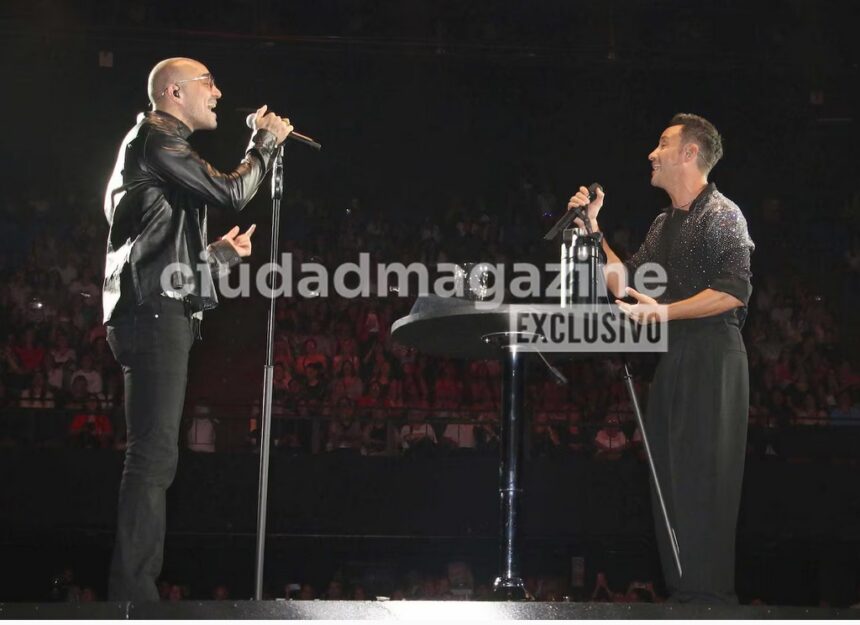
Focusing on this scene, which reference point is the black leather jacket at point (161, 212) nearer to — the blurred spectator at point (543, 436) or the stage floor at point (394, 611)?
the stage floor at point (394, 611)

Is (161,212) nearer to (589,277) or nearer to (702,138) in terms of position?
(589,277)

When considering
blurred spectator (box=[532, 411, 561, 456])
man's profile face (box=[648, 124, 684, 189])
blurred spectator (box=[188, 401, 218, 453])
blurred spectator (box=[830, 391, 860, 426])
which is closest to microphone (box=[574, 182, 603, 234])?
man's profile face (box=[648, 124, 684, 189])

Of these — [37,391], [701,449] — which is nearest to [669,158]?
[701,449]

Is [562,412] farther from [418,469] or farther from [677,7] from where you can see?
[677,7]

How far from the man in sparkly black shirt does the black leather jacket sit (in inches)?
39.6

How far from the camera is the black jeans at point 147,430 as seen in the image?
98.9 inches

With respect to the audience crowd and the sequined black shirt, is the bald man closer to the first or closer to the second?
the sequined black shirt

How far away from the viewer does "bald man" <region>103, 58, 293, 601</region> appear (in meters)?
→ 2.54

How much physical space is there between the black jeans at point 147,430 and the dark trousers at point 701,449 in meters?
1.27

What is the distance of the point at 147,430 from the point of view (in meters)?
2.55

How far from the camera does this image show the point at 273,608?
208 centimetres

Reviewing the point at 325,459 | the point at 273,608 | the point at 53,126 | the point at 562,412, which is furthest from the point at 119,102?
the point at 273,608

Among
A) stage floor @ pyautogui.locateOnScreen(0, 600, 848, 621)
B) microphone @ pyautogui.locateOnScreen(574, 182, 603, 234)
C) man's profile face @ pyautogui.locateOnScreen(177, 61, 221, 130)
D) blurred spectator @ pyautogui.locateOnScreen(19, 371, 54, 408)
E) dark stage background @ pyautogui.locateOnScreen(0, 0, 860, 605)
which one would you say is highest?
dark stage background @ pyautogui.locateOnScreen(0, 0, 860, 605)

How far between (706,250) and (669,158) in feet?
1.09
